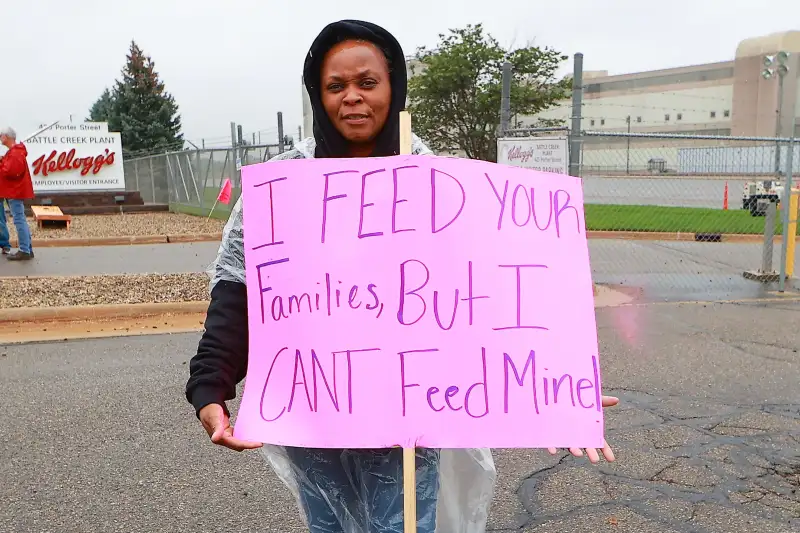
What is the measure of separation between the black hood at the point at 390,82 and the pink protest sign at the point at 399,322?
0.17 metres

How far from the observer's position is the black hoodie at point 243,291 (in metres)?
1.62

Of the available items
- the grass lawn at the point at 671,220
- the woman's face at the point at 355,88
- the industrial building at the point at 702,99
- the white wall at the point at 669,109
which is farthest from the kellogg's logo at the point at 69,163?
the white wall at the point at 669,109

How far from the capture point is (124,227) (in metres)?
15.2

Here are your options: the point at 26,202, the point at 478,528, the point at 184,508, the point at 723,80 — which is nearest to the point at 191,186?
the point at 26,202

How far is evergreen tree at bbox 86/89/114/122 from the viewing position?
43000 mm

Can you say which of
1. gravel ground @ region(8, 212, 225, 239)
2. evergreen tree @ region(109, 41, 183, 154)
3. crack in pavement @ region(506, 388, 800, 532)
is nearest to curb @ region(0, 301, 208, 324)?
crack in pavement @ region(506, 388, 800, 532)

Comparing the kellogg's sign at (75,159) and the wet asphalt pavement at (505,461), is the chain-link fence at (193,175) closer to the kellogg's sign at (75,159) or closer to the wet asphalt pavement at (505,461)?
the kellogg's sign at (75,159)

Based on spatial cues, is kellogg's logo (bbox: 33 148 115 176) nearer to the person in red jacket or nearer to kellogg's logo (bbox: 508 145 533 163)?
the person in red jacket

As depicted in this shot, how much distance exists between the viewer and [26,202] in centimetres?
→ 1964

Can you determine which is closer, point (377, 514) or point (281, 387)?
point (281, 387)

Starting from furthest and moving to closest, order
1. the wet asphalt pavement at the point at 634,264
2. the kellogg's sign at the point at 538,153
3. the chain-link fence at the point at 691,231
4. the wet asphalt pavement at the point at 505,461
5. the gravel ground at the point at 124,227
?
the gravel ground at the point at 124,227 < the wet asphalt pavement at the point at 634,264 < the chain-link fence at the point at 691,231 < the kellogg's sign at the point at 538,153 < the wet asphalt pavement at the point at 505,461

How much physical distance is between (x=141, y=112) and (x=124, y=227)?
2652 cm

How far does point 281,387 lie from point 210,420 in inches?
6.9

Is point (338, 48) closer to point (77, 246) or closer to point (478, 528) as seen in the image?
point (478, 528)
